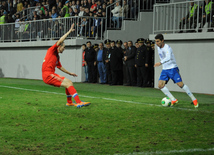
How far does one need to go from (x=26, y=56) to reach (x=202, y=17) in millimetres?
16414

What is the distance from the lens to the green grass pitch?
21.3 ft

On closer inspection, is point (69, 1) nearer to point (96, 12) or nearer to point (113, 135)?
point (96, 12)

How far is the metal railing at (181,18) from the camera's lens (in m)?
17.0

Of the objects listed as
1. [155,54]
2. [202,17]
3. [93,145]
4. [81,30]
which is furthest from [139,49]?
[93,145]

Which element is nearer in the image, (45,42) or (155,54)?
(155,54)

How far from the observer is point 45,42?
27016 millimetres

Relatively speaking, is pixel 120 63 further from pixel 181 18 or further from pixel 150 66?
pixel 181 18

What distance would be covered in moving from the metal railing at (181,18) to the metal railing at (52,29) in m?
5.71

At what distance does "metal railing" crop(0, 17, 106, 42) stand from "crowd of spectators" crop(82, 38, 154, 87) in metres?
1.13

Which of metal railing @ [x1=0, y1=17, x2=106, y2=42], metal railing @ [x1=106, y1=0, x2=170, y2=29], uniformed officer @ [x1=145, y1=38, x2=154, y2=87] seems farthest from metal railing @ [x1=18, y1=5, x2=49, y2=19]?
uniformed officer @ [x1=145, y1=38, x2=154, y2=87]

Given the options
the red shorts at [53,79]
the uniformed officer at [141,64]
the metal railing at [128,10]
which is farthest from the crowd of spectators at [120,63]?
the red shorts at [53,79]

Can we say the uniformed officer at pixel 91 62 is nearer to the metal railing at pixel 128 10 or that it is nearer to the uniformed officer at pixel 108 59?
the uniformed officer at pixel 108 59

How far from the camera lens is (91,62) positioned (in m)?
23.3

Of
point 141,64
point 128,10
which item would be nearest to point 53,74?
point 141,64
